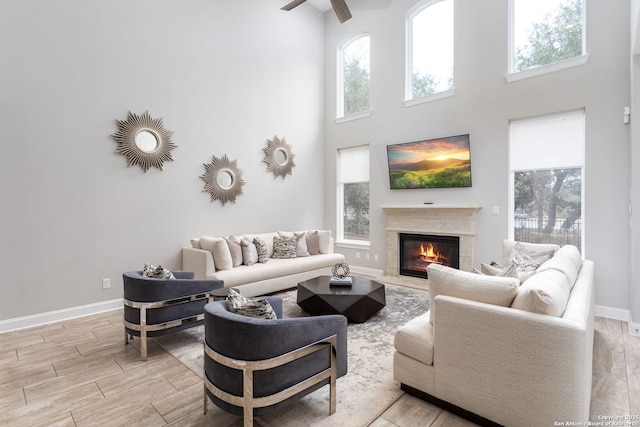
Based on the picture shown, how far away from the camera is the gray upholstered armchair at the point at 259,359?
5.69 ft

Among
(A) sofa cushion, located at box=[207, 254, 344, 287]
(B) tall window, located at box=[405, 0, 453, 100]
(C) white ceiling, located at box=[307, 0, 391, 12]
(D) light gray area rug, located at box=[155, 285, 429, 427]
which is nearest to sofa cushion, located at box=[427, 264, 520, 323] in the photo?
(D) light gray area rug, located at box=[155, 285, 429, 427]

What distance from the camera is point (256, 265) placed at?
4977 millimetres

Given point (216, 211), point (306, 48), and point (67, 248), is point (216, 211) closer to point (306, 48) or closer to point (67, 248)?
point (67, 248)

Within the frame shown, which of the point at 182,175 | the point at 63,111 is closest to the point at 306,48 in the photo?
the point at 182,175

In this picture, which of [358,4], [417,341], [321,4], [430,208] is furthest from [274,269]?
[321,4]

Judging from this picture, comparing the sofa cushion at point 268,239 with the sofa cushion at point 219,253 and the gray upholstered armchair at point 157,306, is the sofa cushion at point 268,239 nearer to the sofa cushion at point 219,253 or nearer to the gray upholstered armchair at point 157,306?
the sofa cushion at point 219,253

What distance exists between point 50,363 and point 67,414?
3.27ft

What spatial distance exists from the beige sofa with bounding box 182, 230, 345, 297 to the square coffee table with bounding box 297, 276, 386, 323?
94 centimetres

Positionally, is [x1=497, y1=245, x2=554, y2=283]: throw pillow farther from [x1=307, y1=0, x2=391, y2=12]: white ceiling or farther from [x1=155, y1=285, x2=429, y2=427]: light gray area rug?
[x1=307, y1=0, x2=391, y2=12]: white ceiling

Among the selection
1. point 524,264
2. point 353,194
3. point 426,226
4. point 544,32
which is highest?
point 544,32

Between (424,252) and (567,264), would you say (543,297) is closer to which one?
(567,264)

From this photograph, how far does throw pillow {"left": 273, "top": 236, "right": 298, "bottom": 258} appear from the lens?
557cm

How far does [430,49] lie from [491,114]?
1.75 meters

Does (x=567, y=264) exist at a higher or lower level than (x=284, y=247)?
higher
